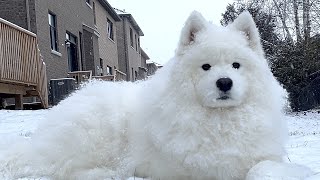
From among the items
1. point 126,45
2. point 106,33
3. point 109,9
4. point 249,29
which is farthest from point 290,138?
point 126,45

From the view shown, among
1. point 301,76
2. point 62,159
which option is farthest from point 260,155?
point 301,76

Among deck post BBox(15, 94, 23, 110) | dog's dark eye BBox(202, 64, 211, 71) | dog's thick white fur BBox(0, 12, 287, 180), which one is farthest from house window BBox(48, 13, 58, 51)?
dog's dark eye BBox(202, 64, 211, 71)

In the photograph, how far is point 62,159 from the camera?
138 inches

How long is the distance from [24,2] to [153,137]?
1149cm

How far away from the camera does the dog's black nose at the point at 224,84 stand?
282 cm

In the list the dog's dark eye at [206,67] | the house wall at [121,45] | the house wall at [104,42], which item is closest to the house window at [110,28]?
the house wall at [104,42]

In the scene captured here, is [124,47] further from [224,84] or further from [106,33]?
[224,84]

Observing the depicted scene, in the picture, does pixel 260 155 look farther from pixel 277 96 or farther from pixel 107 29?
pixel 107 29

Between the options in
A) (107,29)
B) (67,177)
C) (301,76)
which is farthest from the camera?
(107,29)

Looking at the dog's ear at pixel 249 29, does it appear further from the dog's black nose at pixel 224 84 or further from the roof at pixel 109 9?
the roof at pixel 109 9

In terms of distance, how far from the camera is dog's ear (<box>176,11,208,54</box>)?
314 cm

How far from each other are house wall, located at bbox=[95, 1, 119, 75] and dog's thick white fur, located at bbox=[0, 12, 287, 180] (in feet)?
69.6

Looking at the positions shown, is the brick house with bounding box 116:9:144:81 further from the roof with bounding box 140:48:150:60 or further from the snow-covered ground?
the snow-covered ground

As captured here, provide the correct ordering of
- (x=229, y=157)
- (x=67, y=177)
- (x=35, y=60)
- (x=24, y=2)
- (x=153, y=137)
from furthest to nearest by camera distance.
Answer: (x=24, y=2)
(x=35, y=60)
(x=67, y=177)
(x=153, y=137)
(x=229, y=157)
